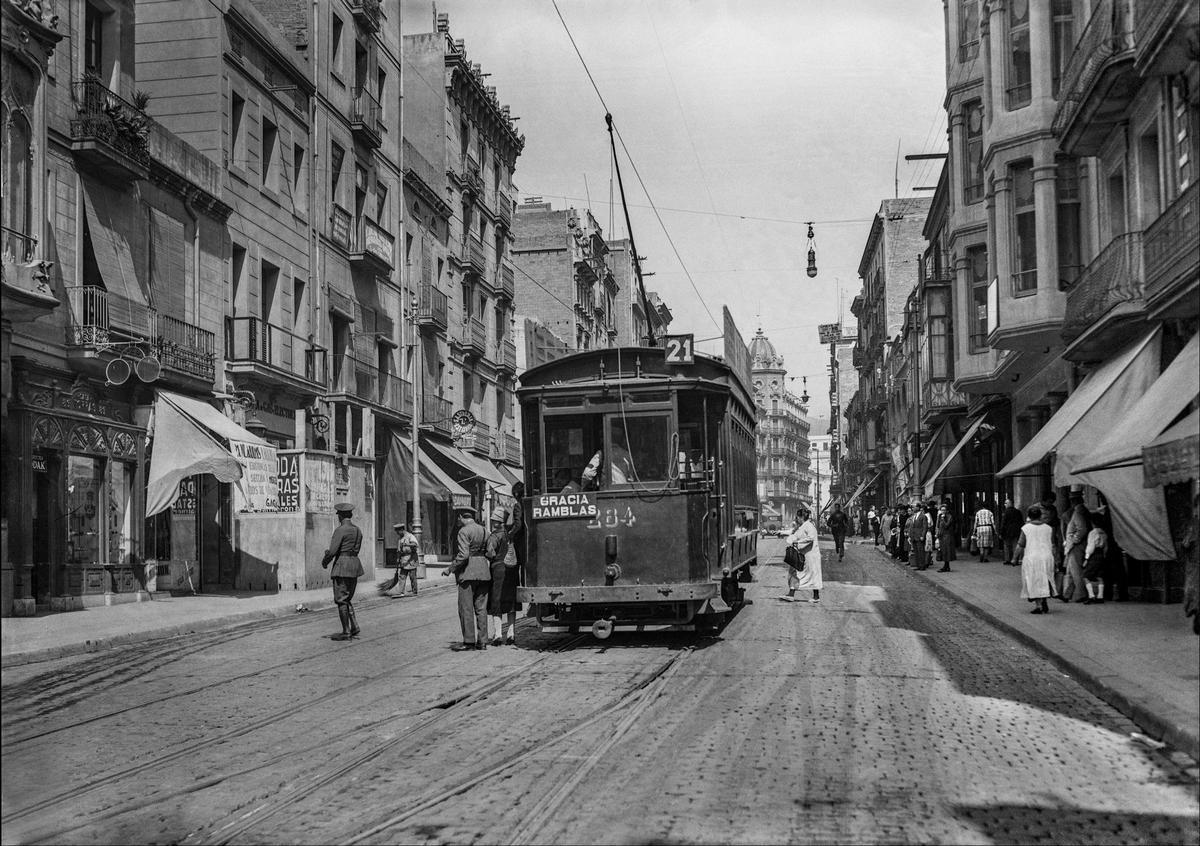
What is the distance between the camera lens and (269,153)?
99.1ft

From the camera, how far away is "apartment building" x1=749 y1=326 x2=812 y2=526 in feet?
503

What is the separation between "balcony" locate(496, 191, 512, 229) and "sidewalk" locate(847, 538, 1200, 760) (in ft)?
115

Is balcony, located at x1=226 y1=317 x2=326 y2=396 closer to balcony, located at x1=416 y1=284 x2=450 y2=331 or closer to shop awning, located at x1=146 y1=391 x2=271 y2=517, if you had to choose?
shop awning, located at x1=146 y1=391 x2=271 y2=517

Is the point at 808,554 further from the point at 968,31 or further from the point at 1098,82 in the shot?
the point at 968,31

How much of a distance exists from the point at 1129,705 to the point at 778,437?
150m

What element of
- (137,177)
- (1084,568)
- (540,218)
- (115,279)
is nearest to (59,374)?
(115,279)

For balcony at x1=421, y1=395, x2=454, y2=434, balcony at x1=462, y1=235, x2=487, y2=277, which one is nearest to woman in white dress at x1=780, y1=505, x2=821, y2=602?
balcony at x1=421, y1=395, x2=454, y2=434

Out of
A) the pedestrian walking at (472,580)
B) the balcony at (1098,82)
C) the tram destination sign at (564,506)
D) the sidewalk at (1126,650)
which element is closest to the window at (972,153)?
the balcony at (1098,82)

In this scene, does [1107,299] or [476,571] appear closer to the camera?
[476,571]

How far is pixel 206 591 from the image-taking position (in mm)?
25484

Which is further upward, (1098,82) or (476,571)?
(1098,82)

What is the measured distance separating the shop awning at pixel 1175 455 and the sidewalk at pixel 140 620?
11.2 m

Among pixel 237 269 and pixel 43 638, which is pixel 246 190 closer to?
pixel 237 269

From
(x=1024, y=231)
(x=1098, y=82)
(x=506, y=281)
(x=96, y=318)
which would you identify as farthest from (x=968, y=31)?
(x=506, y=281)
